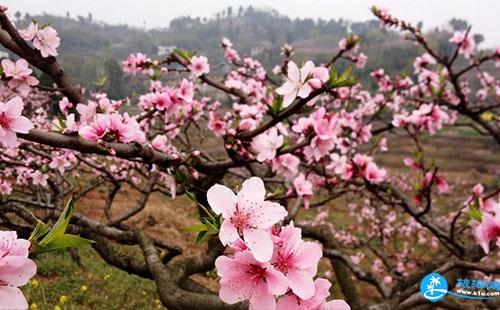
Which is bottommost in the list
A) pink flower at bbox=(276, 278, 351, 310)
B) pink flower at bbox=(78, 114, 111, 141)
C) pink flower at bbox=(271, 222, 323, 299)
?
pink flower at bbox=(276, 278, 351, 310)

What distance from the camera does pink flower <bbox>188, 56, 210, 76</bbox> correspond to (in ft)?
12.9

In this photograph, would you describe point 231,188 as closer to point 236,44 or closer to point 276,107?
point 276,107

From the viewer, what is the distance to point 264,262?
1046mm

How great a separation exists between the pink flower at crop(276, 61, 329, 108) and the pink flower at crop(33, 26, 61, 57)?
1579mm

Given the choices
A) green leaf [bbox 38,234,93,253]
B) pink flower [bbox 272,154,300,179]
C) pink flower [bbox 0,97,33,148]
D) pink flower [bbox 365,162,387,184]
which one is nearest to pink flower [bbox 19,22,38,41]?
pink flower [bbox 0,97,33,148]

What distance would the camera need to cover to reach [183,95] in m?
3.22

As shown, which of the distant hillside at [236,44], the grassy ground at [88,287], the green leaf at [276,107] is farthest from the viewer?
the distant hillside at [236,44]

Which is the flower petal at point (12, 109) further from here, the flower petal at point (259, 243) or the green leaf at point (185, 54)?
the green leaf at point (185, 54)

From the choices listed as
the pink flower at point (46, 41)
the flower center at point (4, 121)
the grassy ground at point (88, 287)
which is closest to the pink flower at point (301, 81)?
the flower center at point (4, 121)

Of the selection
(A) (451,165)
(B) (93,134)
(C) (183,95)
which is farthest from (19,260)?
(A) (451,165)

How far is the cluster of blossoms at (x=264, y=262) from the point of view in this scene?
1.08 meters

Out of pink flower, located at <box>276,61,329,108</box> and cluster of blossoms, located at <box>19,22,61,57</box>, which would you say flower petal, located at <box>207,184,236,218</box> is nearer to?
pink flower, located at <box>276,61,329,108</box>

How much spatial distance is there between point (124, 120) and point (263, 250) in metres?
1.29

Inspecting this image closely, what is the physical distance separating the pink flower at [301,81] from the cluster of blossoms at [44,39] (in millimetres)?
1582
